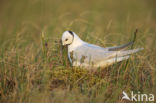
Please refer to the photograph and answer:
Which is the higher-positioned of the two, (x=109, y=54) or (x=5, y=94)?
(x=109, y=54)

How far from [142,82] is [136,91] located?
0.73ft

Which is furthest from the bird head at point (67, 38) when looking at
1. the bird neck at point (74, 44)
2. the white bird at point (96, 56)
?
the white bird at point (96, 56)

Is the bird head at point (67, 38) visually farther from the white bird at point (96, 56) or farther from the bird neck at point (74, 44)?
the white bird at point (96, 56)

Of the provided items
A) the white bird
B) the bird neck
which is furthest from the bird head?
the white bird

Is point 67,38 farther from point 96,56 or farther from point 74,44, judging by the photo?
point 96,56

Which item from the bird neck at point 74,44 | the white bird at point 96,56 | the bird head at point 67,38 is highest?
the bird head at point 67,38

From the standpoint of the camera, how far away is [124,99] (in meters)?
3.35

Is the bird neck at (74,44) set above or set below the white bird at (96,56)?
above

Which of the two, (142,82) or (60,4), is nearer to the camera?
(142,82)

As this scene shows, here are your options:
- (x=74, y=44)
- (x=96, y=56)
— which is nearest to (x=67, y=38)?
(x=74, y=44)

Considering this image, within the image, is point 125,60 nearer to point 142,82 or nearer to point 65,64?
point 142,82

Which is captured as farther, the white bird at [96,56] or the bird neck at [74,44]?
the bird neck at [74,44]

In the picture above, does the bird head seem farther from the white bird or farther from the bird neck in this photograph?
the white bird

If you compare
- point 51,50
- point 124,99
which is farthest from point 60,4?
point 124,99
